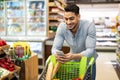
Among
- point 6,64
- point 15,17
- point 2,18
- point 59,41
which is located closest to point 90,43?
→ point 59,41

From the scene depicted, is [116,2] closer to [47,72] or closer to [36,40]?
[36,40]

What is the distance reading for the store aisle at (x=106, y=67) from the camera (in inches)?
231

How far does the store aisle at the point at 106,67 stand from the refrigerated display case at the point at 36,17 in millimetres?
1829

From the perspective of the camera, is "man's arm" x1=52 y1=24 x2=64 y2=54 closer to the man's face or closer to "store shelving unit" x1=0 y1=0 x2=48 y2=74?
the man's face

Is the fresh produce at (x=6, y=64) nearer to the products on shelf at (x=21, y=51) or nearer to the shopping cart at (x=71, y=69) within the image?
the products on shelf at (x=21, y=51)

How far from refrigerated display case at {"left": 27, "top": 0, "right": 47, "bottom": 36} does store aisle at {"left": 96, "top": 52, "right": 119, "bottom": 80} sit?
→ 183cm

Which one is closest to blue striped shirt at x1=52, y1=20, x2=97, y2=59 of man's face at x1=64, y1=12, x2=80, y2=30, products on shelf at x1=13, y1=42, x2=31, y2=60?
man's face at x1=64, y1=12, x2=80, y2=30

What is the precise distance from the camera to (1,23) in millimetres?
7320

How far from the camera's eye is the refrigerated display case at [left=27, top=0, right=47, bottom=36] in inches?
278

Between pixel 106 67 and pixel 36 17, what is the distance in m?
2.46

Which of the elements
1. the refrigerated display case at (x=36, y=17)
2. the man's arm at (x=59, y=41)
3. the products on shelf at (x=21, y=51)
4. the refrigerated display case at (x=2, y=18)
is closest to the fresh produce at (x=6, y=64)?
the products on shelf at (x=21, y=51)

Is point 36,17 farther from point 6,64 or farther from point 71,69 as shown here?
point 71,69

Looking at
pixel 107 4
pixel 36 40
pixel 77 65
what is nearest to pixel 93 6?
pixel 107 4

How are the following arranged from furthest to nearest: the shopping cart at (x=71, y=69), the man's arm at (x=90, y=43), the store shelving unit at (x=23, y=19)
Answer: the store shelving unit at (x=23, y=19) → the man's arm at (x=90, y=43) → the shopping cart at (x=71, y=69)
